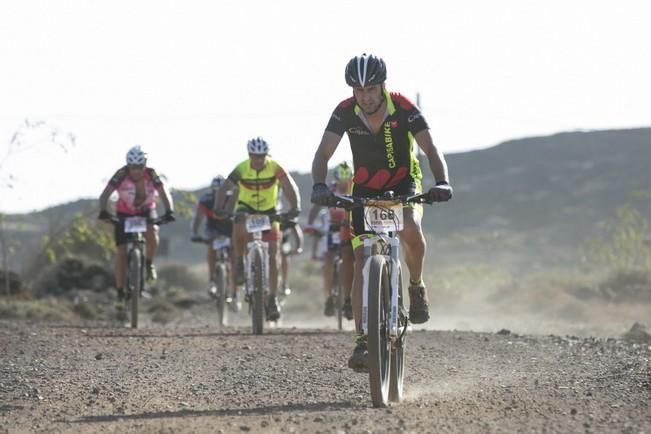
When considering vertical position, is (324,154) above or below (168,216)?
above

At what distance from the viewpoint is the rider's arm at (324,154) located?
8.30 meters

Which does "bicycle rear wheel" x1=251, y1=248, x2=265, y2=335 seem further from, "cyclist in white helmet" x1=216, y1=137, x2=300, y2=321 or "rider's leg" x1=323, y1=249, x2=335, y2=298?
"rider's leg" x1=323, y1=249, x2=335, y2=298

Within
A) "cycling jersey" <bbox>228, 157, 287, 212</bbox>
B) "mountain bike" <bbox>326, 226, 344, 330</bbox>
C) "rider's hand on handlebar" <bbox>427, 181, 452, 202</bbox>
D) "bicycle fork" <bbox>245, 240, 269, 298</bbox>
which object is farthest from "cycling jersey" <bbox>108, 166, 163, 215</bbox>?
"rider's hand on handlebar" <bbox>427, 181, 452, 202</bbox>

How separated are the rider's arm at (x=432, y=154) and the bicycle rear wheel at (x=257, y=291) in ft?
18.8

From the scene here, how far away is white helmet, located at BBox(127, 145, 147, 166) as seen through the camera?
14680 mm

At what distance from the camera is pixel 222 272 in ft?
55.8

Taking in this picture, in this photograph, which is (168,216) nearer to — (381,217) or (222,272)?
(222,272)

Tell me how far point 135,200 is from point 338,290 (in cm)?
299

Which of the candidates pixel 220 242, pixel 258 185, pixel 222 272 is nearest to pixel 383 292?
pixel 258 185

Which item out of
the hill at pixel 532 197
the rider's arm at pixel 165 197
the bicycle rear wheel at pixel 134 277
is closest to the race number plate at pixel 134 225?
the bicycle rear wheel at pixel 134 277

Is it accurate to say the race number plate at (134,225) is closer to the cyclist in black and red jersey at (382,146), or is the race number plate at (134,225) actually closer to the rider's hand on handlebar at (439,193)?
the cyclist in black and red jersey at (382,146)

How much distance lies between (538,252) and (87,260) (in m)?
51.7

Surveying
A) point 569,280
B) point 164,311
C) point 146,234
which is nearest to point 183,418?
point 146,234

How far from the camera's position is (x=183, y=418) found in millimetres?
7312
